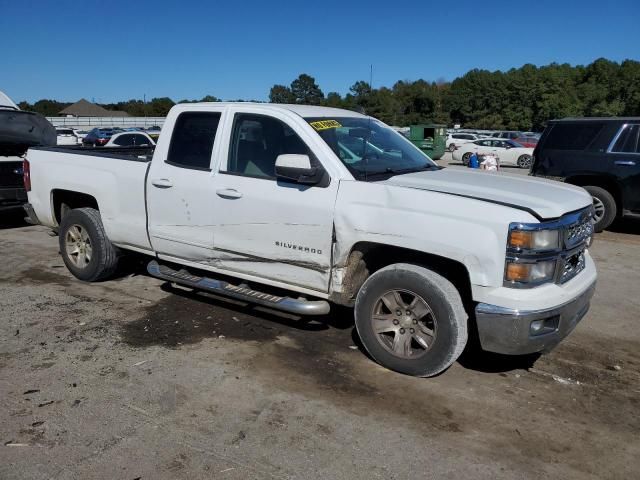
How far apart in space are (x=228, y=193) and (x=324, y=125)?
0.96 meters

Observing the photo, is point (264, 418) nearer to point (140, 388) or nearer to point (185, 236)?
point (140, 388)

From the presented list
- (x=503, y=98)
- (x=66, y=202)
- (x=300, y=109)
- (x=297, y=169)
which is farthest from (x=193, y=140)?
(x=503, y=98)

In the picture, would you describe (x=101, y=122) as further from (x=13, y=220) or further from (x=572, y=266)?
(x=572, y=266)

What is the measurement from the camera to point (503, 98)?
89.5m

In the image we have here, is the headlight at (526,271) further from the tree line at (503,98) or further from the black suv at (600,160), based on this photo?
the tree line at (503,98)

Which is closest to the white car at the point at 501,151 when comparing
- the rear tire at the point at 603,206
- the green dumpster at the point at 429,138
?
the green dumpster at the point at 429,138

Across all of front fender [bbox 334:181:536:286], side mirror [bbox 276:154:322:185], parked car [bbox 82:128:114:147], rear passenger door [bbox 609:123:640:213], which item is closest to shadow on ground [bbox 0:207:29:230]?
side mirror [bbox 276:154:322:185]

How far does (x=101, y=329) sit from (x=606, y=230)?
28.7 feet

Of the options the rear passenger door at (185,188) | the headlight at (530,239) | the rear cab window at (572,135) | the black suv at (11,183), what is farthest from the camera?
the rear cab window at (572,135)

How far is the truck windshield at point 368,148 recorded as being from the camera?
4410 mm

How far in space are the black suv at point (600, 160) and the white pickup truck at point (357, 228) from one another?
18.0 feet

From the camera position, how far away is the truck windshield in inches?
174

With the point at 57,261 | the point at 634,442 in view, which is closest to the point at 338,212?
the point at 634,442

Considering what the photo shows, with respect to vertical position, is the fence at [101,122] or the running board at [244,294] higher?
the fence at [101,122]
